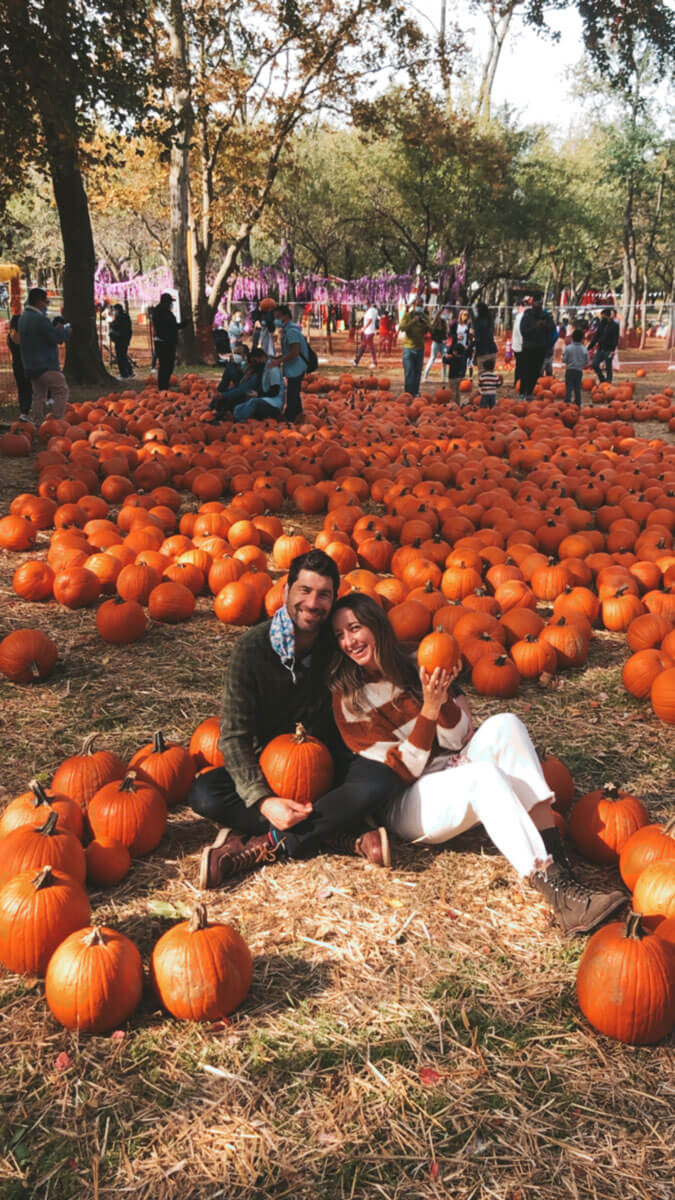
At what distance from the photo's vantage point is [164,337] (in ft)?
58.2

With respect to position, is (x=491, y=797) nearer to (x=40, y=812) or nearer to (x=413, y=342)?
(x=40, y=812)

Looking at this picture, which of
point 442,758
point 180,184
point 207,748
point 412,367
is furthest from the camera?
point 180,184

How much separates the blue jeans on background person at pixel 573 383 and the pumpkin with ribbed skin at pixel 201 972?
1534cm

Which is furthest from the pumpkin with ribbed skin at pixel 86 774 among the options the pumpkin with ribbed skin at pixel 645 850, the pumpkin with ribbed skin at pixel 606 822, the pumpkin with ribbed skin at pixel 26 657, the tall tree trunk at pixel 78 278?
the tall tree trunk at pixel 78 278

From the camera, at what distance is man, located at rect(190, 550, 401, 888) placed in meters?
3.57

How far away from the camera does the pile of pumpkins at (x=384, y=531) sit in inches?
225

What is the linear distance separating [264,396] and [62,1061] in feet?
38.3

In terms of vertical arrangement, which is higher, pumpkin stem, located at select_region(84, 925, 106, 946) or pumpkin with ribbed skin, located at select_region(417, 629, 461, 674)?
pumpkin with ribbed skin, located at select_region(417, 629, 461, 674)

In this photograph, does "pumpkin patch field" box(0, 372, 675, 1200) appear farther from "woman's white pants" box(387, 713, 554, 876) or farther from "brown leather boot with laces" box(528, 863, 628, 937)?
"woman's white pants" box(387, 713, 554, 876)

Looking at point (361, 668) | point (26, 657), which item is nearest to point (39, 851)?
point (361, 668)

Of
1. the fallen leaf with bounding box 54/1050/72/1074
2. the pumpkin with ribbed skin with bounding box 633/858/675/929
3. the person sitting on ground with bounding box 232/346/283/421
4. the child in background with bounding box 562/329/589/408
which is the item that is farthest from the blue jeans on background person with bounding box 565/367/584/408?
the fallen leaf with bounding box 54/1050/72/1074

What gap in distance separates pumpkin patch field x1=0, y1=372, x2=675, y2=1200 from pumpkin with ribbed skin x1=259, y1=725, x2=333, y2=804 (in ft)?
0.06

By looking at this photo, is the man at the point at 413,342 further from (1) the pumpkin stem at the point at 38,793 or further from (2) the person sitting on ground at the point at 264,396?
(1) the pumpkin stem at the point at 38,793

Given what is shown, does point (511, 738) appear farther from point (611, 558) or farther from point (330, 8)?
point (330, 8)
